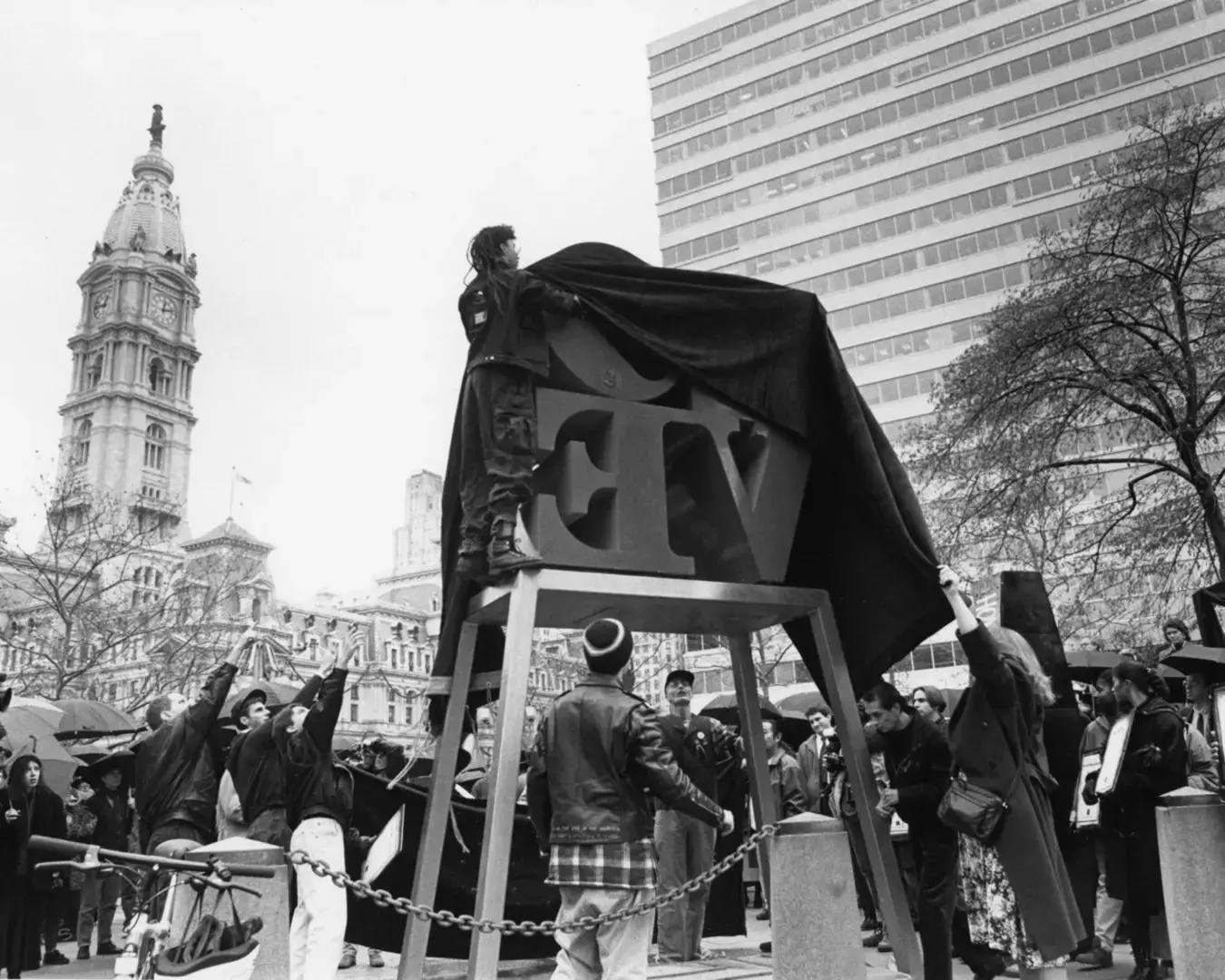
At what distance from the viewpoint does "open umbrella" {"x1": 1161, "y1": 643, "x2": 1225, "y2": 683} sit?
754 cm

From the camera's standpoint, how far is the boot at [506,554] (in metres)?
5.61

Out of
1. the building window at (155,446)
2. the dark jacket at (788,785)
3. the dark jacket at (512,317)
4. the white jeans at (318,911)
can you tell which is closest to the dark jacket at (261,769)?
the white jeans at (318,911)

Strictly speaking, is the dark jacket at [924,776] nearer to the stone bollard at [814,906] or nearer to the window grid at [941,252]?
the stone bollard at [814,906]

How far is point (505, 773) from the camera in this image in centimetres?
545

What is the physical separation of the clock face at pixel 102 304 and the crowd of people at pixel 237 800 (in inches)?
5481

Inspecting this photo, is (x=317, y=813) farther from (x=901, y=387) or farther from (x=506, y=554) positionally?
(x=901, y=387)

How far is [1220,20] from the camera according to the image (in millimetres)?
51094

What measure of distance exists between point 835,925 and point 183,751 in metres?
4.57

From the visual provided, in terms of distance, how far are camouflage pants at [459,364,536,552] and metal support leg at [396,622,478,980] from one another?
0.73 meters

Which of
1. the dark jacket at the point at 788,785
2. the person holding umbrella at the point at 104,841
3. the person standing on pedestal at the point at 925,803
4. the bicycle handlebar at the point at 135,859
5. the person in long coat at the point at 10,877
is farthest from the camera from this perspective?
the person holding umbrella at the point at 104,841

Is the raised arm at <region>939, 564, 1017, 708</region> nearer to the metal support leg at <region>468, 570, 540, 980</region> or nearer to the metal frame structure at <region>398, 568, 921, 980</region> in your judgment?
the metal frame structure at <region>398, 568, 921, 980</region>

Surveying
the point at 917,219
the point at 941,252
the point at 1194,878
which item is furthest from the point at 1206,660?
the point at 917,219

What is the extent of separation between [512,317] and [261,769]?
3.28m

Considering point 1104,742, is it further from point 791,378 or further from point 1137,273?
point 1137,273
